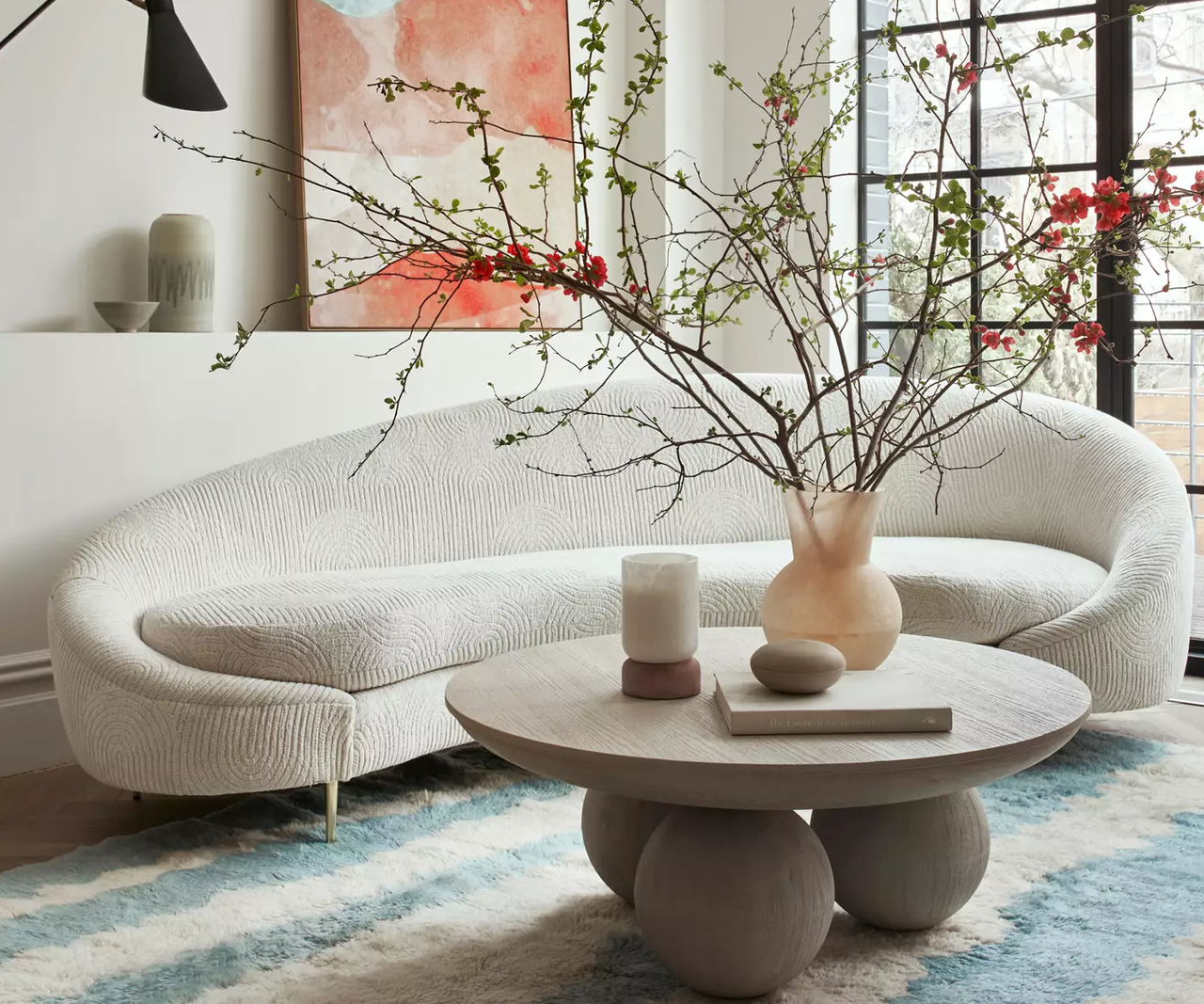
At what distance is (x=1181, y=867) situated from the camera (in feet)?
7.64

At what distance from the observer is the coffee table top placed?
1.61 metres

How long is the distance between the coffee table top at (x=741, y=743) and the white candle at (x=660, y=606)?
0.08 metres

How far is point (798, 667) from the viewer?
1.81m

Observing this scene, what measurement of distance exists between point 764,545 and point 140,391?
1641 millimetres


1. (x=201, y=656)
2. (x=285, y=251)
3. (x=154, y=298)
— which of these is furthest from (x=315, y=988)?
(x=285, y=251)

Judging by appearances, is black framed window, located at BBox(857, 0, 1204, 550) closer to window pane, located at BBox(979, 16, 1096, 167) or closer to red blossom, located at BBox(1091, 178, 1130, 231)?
window pane, located at BBox(979, 16, 1096, 167)

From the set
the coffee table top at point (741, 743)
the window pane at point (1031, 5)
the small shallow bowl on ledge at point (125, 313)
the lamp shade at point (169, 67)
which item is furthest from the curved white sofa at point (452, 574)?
the window pane at point (1031, 5)

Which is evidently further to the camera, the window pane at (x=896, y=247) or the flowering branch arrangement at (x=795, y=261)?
the window pane at (x=896, y=247)

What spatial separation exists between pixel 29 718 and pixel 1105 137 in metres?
3.51

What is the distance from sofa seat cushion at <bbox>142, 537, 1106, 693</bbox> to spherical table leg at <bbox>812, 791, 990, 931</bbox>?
0.96 meters

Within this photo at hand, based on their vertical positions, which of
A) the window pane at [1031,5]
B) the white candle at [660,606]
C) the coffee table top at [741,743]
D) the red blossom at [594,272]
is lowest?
the coffee table top at [741,743]

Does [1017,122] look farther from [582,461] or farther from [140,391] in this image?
[140,391]

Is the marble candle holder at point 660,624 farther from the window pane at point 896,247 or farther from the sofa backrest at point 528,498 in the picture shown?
the window pane at point 896,247

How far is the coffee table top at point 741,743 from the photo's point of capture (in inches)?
63.5
